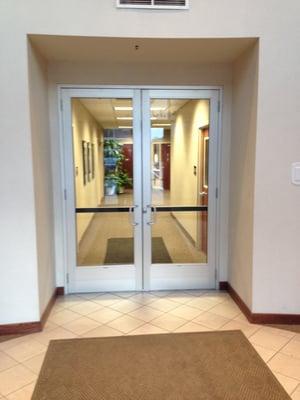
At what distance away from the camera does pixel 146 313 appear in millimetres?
3387

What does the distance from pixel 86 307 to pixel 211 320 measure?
131cm

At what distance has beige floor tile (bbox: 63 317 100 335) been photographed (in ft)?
10.1

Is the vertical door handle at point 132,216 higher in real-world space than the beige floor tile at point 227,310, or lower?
higher

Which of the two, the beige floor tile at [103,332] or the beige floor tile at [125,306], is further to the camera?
the beige floor tile at [125,306]

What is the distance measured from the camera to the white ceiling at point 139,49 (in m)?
2.91

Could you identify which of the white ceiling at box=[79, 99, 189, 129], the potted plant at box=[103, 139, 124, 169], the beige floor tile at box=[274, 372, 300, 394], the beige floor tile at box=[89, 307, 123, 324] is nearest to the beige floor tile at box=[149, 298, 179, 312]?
the beige floor tile at box=[89, 307, 123, 324]

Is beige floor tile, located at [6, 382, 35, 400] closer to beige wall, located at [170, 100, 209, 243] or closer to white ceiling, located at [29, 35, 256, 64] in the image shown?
beige wall, located at [170, 100, 209, 243]

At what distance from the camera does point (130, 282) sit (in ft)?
12.9

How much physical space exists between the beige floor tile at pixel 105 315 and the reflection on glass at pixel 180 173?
807mm

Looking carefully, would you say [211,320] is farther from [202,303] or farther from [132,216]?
[132,216]

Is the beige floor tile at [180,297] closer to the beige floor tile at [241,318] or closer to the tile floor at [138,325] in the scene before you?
the tile floor at [138,325]

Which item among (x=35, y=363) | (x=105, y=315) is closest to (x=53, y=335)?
(x=35, y=363)

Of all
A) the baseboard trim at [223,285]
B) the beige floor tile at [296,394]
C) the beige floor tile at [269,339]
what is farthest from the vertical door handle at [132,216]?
the beige floor tile at [296,394]

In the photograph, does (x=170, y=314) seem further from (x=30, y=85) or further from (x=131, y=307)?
(x=30, y=85)
